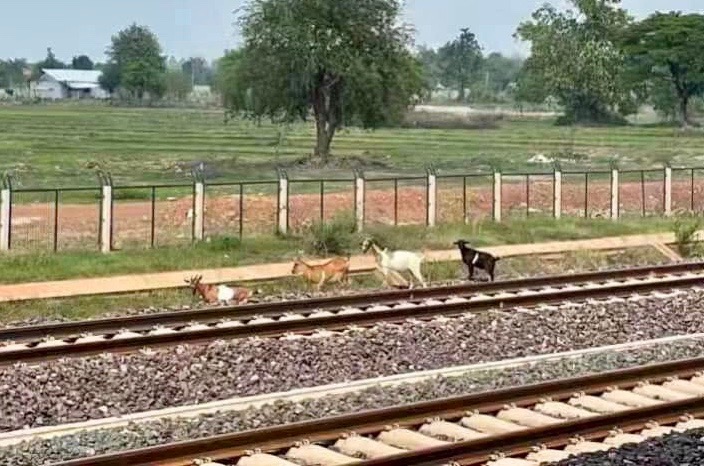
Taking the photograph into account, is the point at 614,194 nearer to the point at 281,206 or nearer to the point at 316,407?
the point at 281,206

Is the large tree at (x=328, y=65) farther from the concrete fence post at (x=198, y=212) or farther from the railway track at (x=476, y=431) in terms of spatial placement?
the railway track at (x=476, y=431)

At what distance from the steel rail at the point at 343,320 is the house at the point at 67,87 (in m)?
170

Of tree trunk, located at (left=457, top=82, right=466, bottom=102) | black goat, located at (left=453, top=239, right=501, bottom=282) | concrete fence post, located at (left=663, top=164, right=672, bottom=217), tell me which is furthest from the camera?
tree trunk, located at (left=457, top=82, right=466, bottom=102)

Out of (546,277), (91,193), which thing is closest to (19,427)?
(546,277)

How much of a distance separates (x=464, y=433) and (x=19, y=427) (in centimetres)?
415

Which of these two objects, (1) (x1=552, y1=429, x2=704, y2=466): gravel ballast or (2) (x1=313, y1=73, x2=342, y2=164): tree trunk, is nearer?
(1) (x1=552, y1=429, x2=704, y2=466): gravel ballast

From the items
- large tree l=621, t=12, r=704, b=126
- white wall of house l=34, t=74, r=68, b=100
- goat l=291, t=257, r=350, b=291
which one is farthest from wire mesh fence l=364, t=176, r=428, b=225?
white wall of house l=34, t=74, r=68, b=100

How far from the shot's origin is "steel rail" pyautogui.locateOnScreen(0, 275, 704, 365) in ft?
50.4

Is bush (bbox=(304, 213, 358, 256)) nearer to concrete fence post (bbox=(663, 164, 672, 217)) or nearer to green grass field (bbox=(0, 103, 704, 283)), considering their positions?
green grass field (bbox=(0, 103, 704, 283))

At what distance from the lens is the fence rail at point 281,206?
2817cm

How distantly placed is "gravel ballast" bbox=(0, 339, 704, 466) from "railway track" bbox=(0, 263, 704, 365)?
3.28 m

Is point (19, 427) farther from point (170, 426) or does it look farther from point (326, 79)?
point (326, 79)

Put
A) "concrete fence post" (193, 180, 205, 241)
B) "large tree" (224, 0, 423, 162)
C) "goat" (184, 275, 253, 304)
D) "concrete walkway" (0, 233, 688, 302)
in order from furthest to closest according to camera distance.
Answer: "large tree" (224, 0, 423, 162) → "concrete fence post" (193, 180, 205, 241) → "concrete walkway" (0, 233, 688, 302) → "goat" (184, 275, 253, 304)

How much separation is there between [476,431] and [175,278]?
12.0m
